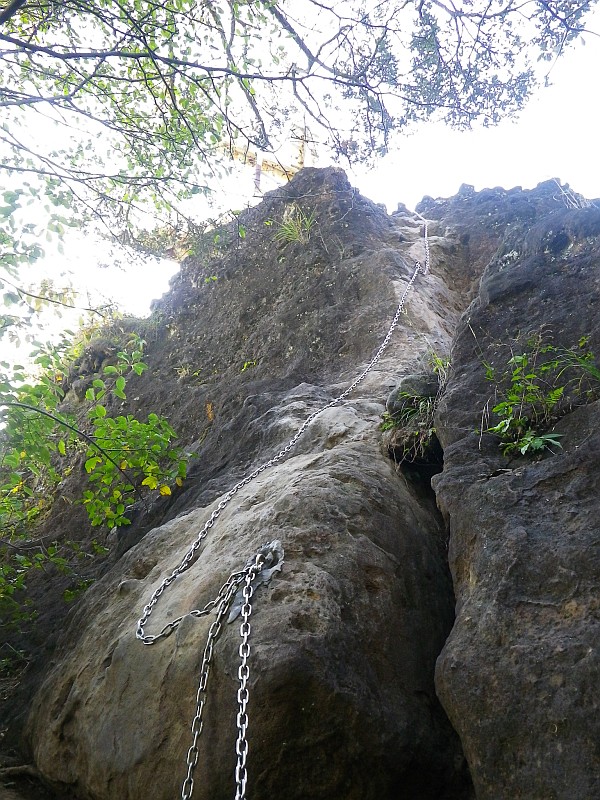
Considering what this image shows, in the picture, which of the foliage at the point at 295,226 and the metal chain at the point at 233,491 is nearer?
the metal chain at the point at 233,491

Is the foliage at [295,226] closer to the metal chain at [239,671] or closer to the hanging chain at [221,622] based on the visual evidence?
the hanging chain at [221,622]

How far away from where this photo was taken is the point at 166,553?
12.2ft

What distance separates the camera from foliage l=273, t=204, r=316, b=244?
311 inches

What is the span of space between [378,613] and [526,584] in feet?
2.13

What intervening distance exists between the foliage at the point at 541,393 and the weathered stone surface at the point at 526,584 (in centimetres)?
6

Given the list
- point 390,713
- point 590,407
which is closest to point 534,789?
point 390,713

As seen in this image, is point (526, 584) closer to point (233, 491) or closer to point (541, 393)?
point (541, 393)

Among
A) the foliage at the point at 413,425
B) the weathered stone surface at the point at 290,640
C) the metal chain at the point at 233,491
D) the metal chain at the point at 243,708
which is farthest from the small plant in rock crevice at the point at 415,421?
the metal chain at the point at 243,708

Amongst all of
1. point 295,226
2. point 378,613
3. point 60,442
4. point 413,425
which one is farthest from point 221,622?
point 295,226

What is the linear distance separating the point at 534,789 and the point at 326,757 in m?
0.71

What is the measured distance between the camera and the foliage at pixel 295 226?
7.91 m

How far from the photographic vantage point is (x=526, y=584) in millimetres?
2078

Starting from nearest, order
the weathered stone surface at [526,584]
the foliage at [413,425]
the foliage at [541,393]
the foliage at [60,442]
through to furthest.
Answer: the weathered stone surface at [526,584] < the foliage at [541,393] < the foliage at [413,425] < the foliage at [60,442]

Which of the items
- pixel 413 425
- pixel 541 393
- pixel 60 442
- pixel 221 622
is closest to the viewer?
pixel 221 622
